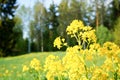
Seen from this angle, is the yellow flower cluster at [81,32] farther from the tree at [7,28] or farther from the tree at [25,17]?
the tree at [25,17]

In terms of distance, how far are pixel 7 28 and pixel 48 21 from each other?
13069 millimetres

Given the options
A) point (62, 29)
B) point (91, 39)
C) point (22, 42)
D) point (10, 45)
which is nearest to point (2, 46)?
point (10, 45)

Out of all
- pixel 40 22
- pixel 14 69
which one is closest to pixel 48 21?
pixel 40 22

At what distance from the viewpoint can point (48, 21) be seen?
157 ft

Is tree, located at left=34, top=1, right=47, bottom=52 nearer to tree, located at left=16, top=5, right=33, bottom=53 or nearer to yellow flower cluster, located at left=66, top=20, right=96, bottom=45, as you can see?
tree, located at left=16, top=5, right=33, bottom=53

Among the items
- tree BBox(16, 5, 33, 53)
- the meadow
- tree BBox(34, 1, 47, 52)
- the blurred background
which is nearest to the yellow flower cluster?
the meadow

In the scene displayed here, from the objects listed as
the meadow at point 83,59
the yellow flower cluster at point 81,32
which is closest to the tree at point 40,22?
the meadow at point 83,59

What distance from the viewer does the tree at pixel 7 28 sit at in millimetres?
35062

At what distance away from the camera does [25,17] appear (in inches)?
2101

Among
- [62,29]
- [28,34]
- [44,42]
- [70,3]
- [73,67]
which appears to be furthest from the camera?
[28,34]

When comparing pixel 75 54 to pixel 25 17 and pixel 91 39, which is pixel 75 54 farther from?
pixel 25 17

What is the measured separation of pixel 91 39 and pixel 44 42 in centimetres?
4393

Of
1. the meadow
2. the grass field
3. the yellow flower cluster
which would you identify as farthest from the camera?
the grass field

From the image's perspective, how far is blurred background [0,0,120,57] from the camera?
35.1m
